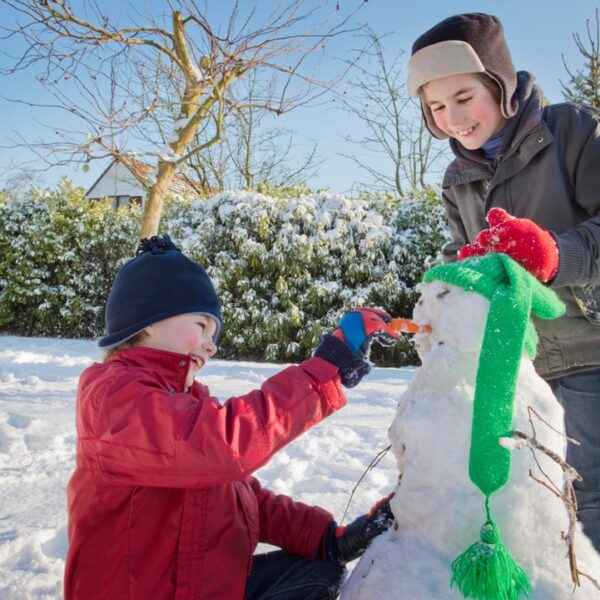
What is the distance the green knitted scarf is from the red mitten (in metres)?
0.05

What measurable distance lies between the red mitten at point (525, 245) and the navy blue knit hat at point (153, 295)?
0.80 m

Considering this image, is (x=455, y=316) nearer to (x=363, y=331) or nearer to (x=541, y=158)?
(x=363, y=331)

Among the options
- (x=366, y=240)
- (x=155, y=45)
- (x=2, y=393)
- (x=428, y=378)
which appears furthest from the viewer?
(x=366, y=240)

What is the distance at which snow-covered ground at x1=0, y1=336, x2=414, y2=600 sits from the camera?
1.96 m

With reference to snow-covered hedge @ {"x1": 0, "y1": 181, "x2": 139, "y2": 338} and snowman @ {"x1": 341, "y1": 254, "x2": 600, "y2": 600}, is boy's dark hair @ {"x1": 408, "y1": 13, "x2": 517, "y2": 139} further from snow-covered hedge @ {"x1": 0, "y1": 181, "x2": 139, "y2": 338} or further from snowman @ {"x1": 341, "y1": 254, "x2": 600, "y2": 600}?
snow-covered hedge @ {"x1": 0, "y1": 181, "x2": 139, "y2": 338}

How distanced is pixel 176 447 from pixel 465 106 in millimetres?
1211

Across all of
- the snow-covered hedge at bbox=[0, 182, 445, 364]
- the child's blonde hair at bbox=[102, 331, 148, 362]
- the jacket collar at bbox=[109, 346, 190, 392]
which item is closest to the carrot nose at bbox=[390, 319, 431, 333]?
the jacket collar at bbox=[109, 346, 190, 392]

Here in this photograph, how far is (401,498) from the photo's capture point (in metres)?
1.13

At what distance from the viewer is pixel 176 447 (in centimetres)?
116

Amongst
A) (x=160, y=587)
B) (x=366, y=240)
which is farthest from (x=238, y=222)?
(x=160, y=587)

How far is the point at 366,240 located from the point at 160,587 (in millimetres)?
6252

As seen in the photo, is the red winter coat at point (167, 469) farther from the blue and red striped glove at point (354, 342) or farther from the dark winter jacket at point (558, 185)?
the dark winter jacket at point (558, 185)

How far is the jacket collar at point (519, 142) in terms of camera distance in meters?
Result: 1.51

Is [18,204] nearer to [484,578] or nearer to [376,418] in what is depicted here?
[376,418]
